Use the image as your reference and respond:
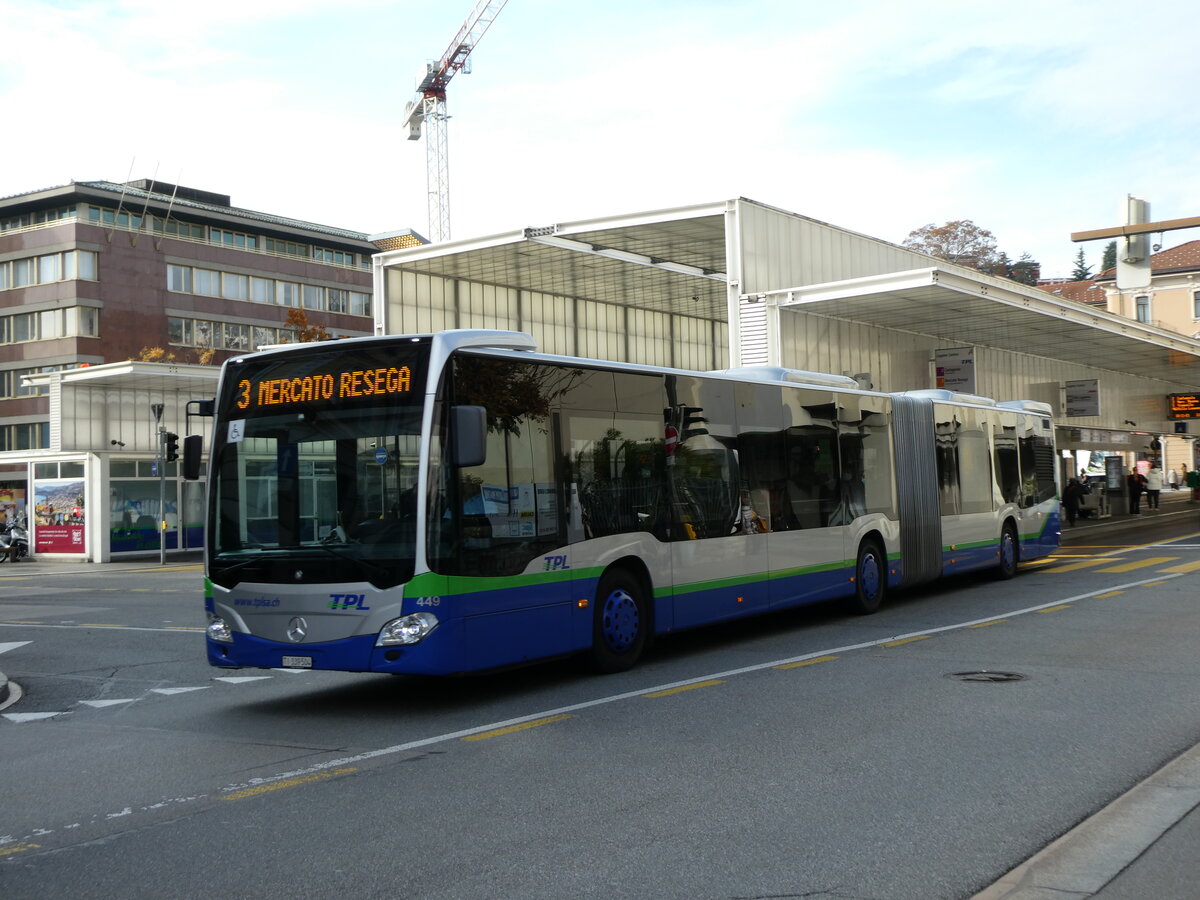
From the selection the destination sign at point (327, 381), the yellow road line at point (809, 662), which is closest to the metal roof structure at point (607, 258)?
the yellow road line at point (809, 662)

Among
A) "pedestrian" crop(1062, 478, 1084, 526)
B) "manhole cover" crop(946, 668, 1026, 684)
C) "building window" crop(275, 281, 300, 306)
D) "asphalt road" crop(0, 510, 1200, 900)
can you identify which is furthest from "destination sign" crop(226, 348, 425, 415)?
Result: "building window" crop(275, 281, 300, 306)

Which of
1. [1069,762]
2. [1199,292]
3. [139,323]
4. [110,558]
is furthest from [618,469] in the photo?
[1199,292]

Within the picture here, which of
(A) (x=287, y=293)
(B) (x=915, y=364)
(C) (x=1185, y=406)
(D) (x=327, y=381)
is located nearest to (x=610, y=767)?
(D) (x=327, y=381)

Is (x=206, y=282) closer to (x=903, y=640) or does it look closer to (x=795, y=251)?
(x=795, y=251)

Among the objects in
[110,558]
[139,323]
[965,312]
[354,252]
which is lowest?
[110,558]

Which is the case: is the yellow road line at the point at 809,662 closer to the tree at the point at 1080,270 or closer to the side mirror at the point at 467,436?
the side mirror at the point at 467,436

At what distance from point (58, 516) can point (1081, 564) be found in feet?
115

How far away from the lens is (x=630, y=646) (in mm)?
11125

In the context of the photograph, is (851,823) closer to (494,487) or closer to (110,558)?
(494,487)

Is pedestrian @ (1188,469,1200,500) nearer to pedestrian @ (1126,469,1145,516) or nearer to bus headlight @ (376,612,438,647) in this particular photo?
pedestrian @ (1126,469,1145,516)

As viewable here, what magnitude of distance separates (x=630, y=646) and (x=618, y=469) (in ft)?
5.22

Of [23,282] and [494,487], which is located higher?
[23,282]

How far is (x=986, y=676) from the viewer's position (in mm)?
10133

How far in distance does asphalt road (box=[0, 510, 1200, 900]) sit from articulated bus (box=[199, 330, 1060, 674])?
0.57 m
